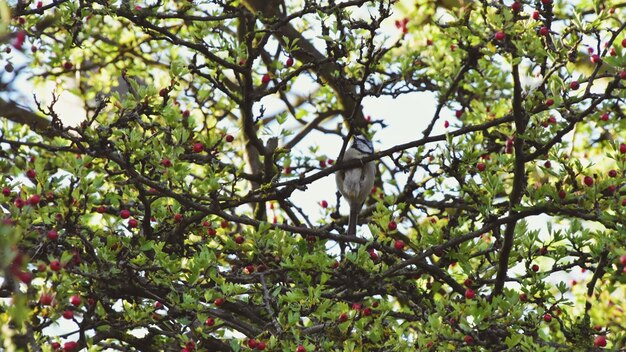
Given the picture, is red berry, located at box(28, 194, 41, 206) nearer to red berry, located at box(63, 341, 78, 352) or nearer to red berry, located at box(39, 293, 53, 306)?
red berry, located at box(63, 341, 78, 352)

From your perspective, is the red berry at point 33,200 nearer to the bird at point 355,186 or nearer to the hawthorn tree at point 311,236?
the hawthorn tree at point 311,236

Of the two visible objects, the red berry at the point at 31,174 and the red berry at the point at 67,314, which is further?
the red berry at the point at 31,174

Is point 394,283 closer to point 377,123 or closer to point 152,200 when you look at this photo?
point 152,200

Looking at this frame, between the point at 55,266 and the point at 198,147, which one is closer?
the point at 55,266

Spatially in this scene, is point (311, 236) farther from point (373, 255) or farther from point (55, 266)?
point (55, 266)

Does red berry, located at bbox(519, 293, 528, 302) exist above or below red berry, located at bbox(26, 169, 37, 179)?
A: below

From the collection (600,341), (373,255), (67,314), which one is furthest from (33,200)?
(600,341)

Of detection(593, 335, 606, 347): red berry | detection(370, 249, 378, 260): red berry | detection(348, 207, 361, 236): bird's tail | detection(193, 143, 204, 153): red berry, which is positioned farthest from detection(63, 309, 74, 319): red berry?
detection(348, 207, 361, 236): bird's tail

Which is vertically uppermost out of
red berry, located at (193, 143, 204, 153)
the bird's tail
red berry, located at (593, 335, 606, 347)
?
the bird's tail

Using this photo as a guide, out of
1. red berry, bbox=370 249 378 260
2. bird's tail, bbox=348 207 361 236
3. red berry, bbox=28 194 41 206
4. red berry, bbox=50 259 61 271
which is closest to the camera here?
red berry, bbox=50 259 61 271

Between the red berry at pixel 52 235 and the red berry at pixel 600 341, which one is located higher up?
the red berry at pixel 52 235

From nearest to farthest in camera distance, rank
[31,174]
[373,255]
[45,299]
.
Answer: [45,299], [31,174], [373,255]

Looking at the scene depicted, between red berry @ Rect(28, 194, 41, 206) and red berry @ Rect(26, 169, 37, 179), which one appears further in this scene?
red berry @ Rect(26, 169, 37, 179)

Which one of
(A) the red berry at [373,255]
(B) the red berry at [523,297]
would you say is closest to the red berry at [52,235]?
(A) the red berry at [373,255]
